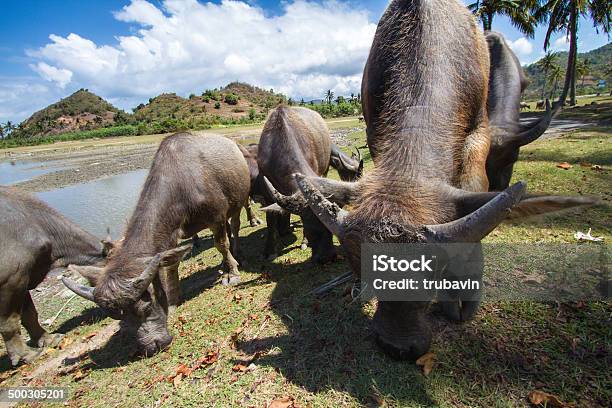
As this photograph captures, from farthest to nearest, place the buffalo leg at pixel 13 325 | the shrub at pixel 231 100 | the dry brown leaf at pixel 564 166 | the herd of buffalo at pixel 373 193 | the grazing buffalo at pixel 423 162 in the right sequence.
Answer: the shrub at pixel 231 100 < the dry brown leaf at pixel 564 166 < the buffalo leg at pixel 13 325 < the herd of buffalo at pixel 373 193 < the grazing buffalo at pixel 423 162

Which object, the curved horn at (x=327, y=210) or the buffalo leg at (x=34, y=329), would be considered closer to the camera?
the curved horn at (x=327, y=210)

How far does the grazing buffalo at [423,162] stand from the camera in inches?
103

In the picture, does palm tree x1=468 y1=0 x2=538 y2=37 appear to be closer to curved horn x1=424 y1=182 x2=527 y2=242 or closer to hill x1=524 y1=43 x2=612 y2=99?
curved horn x1=424 y1=182 x2=527 y2=242

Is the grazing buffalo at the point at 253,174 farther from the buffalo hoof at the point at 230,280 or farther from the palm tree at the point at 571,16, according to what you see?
the palm tree at the point at 571,16

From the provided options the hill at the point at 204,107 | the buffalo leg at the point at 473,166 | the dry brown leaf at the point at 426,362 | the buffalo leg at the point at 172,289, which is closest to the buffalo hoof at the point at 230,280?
the buffalo leg at the point at 172,289

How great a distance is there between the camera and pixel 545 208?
7.34 feet

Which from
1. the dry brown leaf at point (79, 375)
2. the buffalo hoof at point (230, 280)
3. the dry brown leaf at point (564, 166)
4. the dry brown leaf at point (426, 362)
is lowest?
the dry brown leaf at point (79, 375)

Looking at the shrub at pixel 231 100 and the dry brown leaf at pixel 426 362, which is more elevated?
the shrub at pixel 231 100

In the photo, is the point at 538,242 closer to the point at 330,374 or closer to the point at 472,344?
the point at 472,344

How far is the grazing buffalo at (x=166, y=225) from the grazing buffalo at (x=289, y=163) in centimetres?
94

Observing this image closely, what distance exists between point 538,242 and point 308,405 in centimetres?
497

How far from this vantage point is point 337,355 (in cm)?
388

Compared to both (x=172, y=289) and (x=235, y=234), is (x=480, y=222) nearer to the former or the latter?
(x=172, y=289)

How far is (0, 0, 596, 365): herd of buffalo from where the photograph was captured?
2.80 meters
